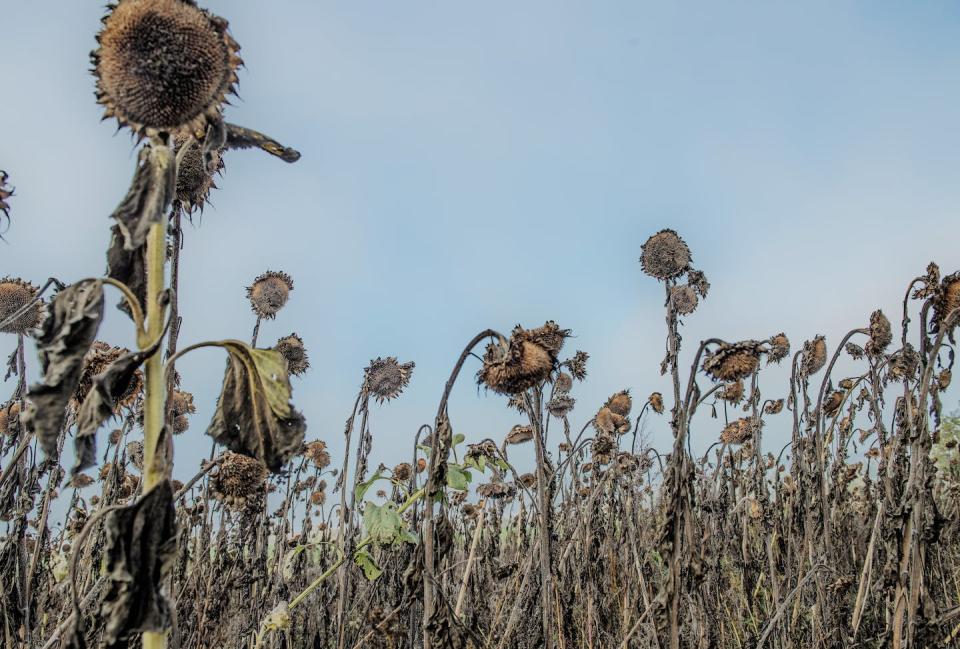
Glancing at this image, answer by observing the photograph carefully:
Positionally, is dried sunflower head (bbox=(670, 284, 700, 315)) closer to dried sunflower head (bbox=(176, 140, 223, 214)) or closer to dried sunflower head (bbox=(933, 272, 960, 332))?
dried sunflower head (bbox=(933, 272, 960, 332))

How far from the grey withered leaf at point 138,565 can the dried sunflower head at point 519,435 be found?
14.8 ft

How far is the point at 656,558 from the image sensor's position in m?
6.38

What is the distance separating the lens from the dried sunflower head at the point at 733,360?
3.00 metres

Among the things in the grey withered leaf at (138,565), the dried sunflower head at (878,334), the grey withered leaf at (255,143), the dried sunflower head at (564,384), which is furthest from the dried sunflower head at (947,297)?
the dried sunflower head at (564,384)

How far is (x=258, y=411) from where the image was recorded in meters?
1.60

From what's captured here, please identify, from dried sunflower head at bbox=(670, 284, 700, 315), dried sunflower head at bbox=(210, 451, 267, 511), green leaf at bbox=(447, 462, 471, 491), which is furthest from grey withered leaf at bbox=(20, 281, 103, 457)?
dried sunflower head at bbox=(670, 284, 700, 315)

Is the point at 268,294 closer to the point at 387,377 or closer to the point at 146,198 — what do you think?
the point at 387,377

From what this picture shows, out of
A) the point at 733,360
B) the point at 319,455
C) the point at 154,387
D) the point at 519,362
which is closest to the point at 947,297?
the point at 733,360

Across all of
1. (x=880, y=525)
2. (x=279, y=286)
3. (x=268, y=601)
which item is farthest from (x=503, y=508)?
(x=880, y=525)

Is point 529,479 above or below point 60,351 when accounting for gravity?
above

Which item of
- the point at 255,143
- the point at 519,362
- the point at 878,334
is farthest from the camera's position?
the point at 878,334

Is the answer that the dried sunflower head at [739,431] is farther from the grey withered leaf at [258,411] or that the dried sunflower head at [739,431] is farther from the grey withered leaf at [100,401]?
the grey withered leaf at [100,401]

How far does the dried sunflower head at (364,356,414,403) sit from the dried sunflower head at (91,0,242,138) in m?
3.74

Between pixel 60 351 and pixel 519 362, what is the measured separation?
66.3 inches
